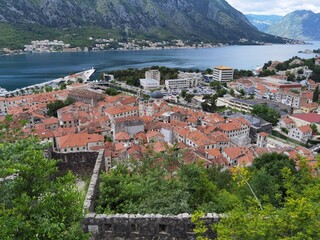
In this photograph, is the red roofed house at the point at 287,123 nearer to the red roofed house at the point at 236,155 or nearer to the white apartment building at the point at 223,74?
the red roofed house at the point at 236,155

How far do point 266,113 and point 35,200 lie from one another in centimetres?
6597

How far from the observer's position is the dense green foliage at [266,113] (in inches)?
2516

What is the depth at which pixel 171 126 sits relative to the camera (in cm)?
4931

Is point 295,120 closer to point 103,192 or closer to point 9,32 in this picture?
point 103,192

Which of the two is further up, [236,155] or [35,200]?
[35,200]

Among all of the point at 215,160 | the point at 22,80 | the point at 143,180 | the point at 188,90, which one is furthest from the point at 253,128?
the point at 22,80

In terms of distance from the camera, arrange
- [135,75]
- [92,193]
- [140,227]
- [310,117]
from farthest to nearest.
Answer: [135,75] → [310,117] → [92,193] → [140,227]

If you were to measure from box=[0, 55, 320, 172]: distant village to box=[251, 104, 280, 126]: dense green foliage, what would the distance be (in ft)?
4.62

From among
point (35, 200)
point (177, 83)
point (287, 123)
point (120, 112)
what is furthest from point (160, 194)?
point (177, 83)

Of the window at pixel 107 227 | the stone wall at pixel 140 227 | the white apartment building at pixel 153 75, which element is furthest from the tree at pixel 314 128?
the window at pixel 107 227

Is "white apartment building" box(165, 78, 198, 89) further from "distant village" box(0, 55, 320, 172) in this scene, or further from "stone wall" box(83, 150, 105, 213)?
"stone wall" box(83, 150, 105, 213)

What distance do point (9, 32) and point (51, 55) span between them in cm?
3843

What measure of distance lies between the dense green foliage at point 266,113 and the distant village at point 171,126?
55.4 inches

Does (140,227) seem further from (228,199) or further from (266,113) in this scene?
(266,113)
